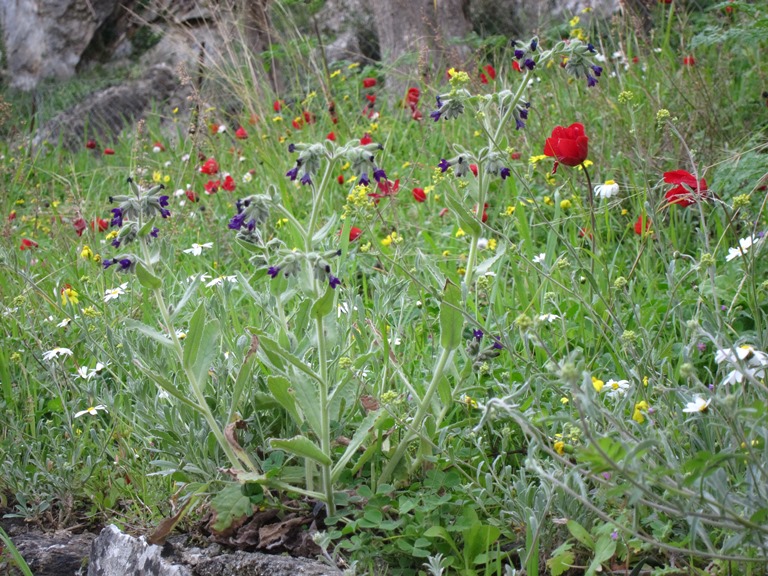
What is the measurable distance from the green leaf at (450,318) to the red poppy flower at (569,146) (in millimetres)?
709

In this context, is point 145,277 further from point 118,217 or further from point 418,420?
point 418,420

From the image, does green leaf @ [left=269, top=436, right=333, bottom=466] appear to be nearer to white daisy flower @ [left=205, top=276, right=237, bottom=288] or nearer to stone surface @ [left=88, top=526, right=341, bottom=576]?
stone surface @ [left=88, top=526, right=341, bottom=576]

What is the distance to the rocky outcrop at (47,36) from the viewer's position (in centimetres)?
909

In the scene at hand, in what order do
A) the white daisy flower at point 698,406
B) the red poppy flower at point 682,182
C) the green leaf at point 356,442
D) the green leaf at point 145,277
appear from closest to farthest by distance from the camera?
the white daisy flower at point 698,406, the green leaf at point 145,277, the green leaf at point 356,442, the red poppy flower at point 682,182

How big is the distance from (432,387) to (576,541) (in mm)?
435

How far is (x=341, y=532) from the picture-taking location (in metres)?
1.61

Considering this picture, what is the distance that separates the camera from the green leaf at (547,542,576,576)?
57.3 inches

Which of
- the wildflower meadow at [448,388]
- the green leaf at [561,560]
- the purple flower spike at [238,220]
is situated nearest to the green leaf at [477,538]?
the wildflower meadow at [448,388]

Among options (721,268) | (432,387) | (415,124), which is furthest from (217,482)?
(415,124)

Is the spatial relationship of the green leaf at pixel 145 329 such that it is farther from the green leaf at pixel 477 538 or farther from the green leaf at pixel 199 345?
the green leaf at pixel 477 538

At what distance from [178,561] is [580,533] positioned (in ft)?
2.81

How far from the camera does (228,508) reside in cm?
167

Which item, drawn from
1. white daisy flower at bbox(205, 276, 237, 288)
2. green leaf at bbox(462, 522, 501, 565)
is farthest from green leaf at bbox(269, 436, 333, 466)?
white daisy flower at bbox(205, 276, 237, 288)

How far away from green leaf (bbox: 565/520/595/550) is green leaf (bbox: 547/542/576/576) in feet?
0.09
